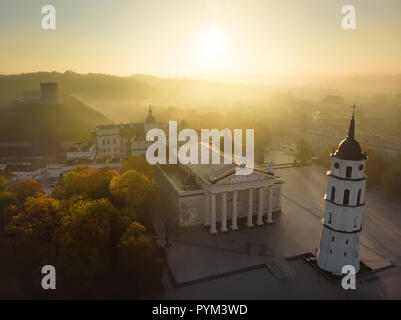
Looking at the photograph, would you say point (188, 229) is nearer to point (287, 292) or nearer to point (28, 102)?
point (287, 292)

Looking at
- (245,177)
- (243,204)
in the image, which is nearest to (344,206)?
(245,177)

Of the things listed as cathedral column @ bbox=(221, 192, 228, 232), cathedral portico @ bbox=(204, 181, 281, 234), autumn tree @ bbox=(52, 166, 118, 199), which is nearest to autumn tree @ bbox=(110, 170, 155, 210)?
autumn tree @ bbox=(52, 166, 118, 199)

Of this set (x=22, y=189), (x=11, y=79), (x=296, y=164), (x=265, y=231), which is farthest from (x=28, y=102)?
(x=265, y=231)

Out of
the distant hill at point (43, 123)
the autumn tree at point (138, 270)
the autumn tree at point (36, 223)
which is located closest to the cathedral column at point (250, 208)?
the autumn tree at point (138, 270)

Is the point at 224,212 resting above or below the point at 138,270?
above

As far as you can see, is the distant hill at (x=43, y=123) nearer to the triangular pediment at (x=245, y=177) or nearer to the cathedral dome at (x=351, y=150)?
the triangular pediment at (x=245, y=177)

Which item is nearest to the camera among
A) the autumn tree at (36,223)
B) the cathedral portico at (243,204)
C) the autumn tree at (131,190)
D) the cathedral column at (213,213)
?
the autumn tree at (36,223)

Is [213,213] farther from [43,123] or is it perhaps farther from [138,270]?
[43,123]
